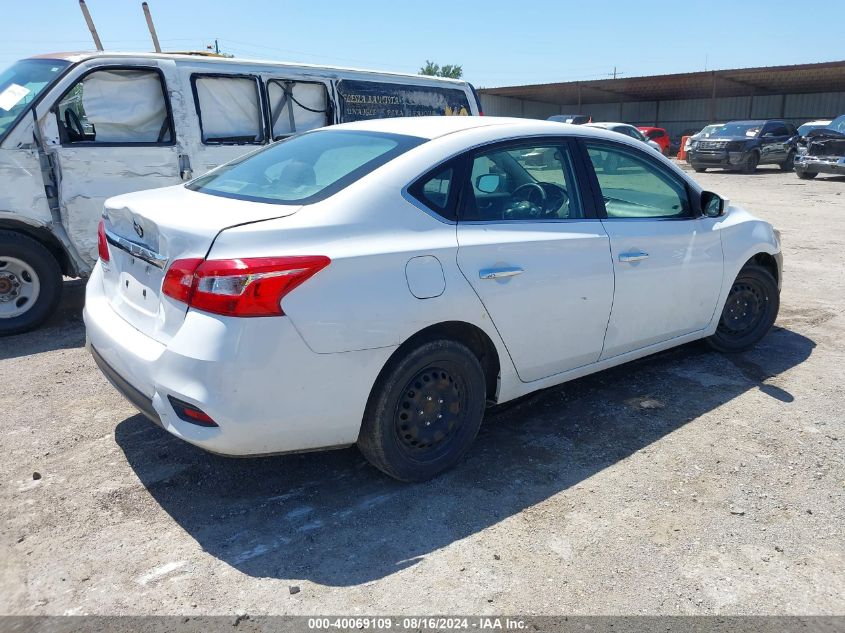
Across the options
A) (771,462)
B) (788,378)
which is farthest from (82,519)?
(788,378)

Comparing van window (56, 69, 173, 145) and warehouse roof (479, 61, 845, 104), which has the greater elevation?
warehouse roof (479, 61, 845, 104)

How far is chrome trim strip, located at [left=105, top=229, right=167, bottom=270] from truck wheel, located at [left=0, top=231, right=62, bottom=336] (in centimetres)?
238

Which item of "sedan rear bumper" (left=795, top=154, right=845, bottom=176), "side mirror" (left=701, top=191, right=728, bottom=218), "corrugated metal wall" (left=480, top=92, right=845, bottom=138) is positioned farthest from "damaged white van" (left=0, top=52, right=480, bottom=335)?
"corrugated metal wall" (left=480, top=92, right=845, bottom=138)

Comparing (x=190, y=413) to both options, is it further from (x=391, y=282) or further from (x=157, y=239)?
(x=391, y=282)

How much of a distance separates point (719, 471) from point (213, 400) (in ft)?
8.17

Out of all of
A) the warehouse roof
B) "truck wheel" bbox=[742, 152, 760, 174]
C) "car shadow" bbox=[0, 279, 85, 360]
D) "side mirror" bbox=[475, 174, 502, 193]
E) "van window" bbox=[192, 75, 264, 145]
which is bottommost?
"truck wheel" bbox=[742, 152, 760, 174]

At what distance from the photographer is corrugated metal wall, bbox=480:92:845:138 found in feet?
128

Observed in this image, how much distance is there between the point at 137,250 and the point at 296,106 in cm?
397

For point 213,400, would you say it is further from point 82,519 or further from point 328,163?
point 328,163

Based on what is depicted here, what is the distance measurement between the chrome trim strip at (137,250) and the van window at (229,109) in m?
2.90

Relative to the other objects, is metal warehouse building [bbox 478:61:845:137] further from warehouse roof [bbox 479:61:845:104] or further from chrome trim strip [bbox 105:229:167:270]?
chrome trim strip [bbox 105:229:167:270]

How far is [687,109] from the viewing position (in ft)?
144

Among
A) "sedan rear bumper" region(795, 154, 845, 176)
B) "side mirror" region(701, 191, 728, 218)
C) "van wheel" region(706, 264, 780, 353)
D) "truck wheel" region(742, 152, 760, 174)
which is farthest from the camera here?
"truck wheel" region(742, 152, 760, 174)

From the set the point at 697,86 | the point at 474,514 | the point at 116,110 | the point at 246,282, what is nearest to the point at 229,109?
the point at 116,110
